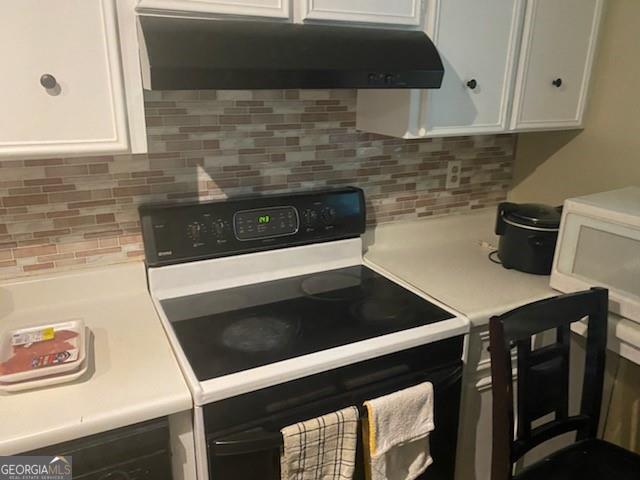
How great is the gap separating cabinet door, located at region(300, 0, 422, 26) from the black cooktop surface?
2.54ft

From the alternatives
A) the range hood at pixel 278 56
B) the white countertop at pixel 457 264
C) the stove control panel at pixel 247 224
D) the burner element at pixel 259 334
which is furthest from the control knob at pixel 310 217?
the range hood at pixel 278 56

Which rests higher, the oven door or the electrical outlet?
the electrical outlet

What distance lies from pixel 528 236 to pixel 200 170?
1077 millimetres

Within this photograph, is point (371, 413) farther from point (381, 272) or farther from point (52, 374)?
point (52, 374)

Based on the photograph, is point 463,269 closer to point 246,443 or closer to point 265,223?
point 265,223

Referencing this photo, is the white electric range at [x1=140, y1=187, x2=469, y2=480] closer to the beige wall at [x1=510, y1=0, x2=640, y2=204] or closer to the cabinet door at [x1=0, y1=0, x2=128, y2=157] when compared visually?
the cabinet door at [x1=0, y1=0, x2=128, y2=157]

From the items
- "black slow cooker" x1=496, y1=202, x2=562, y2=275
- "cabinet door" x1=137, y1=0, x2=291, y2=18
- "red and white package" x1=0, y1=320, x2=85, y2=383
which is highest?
"cabinet door" x1=137, y1=0, x2=291, y2=18

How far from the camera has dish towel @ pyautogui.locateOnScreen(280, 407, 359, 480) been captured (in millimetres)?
1121

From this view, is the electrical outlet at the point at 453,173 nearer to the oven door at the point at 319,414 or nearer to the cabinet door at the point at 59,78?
the oven door at the point at 319,414

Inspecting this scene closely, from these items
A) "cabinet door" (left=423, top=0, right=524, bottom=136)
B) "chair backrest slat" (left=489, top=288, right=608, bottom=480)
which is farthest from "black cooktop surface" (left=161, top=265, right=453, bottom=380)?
"cabinet door" (left=423, top=0, right=524, bottom=136)

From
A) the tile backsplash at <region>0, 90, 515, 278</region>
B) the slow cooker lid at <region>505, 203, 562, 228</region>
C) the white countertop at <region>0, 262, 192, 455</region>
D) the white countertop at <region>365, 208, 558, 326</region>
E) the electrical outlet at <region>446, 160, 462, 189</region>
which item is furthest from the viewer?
the electrical outlet at <region>446, 160, 462, 189</region>

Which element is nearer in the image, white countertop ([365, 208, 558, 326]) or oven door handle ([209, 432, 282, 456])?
oven door handle ([209, 432, 282, 456])

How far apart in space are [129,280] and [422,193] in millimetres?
1111

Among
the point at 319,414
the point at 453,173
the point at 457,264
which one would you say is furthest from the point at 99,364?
the point at 453,173
